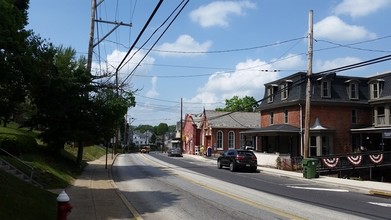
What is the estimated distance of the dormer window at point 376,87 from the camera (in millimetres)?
41688

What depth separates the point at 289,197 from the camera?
16.8 meters

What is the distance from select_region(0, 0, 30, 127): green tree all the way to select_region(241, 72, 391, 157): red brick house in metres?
28.0

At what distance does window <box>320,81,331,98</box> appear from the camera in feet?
139

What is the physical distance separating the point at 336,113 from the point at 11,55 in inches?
1347

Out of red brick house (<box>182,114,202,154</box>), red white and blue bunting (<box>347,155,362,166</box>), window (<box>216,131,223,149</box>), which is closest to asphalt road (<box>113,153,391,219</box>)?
red white and blue bunting (<box>347,155,362,166</box>)

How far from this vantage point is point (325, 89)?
42.6 metres

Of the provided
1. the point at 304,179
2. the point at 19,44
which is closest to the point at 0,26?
the point at 19,44

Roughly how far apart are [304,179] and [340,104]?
17.7 metres

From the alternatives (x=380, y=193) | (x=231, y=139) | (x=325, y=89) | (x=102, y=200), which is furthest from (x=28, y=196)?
(x=231, y=139)

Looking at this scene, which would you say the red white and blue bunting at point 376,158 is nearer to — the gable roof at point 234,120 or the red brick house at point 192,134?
the gable roof at point 234,120

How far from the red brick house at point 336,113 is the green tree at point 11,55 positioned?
91.8ft

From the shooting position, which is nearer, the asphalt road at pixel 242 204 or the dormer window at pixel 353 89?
the asphalt road at pixel 242 204

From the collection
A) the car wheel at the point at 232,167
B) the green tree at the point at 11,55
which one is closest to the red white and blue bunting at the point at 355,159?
the car wheel at the point at 232,167

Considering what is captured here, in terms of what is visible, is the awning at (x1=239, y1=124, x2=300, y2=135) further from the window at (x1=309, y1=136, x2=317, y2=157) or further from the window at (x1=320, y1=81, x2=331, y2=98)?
the window at (x1=320, y1=81, x2=331, y2=98)
